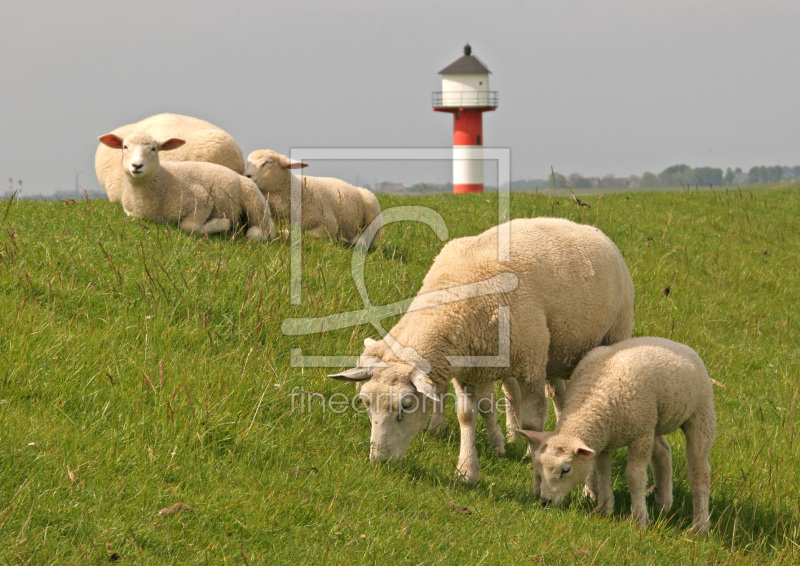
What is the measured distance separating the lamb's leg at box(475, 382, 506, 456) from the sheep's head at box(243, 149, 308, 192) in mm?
4539

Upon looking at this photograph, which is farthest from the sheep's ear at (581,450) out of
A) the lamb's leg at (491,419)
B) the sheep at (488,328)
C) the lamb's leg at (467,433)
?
the lamb's leg at (491,419)

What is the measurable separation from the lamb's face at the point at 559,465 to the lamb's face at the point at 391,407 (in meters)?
0.84

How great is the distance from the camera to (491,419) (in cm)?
600

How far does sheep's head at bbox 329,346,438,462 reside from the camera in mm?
4914

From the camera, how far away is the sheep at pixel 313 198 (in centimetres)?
918

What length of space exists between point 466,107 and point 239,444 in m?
39.9

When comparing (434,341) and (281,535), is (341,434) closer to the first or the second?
(434,341)

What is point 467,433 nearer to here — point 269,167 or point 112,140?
point 269,167

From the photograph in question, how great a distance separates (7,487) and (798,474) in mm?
5493

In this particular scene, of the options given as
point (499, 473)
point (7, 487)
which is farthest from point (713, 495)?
point (7, 487)

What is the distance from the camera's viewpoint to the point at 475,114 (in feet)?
140

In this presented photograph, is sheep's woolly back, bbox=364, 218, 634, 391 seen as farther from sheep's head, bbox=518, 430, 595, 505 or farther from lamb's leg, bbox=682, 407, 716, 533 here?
lamb's leg, bbox=682, 407, 716, 533

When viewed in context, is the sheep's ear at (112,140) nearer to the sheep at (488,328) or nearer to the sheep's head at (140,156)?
the sheep's head at (140,156)

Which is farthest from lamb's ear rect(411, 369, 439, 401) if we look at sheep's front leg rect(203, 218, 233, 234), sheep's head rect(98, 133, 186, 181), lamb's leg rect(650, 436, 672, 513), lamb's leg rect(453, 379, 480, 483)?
sheep's head rect(98, 133, 186, 181)
